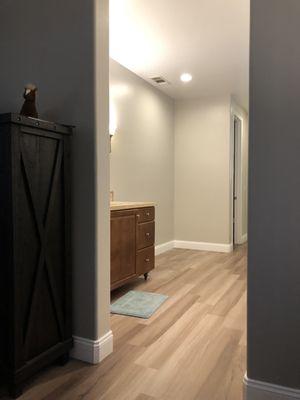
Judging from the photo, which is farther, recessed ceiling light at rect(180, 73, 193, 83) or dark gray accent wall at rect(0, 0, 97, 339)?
recessed ceiling light at rect(180, 73, 193, 83)

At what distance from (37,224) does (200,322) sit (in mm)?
1502

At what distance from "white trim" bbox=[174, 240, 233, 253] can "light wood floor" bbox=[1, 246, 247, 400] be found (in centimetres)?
189

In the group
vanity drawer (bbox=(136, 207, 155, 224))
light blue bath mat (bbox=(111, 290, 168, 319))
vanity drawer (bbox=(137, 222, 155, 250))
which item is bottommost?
light blue bath mat (bbox=(111, 290, 168, 319))

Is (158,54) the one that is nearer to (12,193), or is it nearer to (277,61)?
(277,61)

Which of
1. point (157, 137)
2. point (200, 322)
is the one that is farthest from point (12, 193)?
point (157, 137)

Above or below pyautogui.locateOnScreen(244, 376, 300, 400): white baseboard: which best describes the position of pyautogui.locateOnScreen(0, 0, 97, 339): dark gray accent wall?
above

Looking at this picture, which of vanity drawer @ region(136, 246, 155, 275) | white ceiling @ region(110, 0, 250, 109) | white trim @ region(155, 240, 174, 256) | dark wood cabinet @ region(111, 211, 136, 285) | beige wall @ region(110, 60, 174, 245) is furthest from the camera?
white trim @ region(155, 240, 174, 256)

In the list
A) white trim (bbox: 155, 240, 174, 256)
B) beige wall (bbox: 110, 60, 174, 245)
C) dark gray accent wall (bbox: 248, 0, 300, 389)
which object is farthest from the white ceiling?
white trim (bbox: 155, 240, 174, 256)

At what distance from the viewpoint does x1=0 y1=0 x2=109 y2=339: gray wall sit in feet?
6.45

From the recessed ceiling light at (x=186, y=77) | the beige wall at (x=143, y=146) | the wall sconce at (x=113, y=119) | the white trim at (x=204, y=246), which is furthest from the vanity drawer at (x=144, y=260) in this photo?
the recessed ceiling light at (x=186, y=77)

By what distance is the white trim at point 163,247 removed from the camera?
501 centimetres

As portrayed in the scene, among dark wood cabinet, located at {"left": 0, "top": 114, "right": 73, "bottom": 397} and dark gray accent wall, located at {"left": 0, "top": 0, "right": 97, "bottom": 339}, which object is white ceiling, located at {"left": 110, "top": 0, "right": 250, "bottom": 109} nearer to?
dark gray accent wall, located at {"left": 0, "top": 0, "right": 97, "bottom": 339}

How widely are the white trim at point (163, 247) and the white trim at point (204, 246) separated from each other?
12cm

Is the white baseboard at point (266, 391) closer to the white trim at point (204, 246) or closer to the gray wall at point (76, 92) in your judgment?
the gray wall at point (76, 92)
